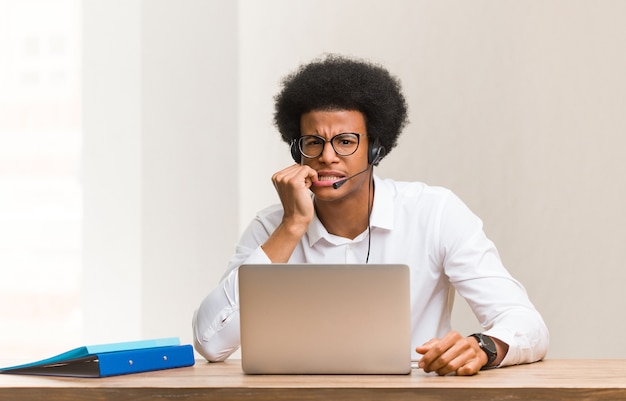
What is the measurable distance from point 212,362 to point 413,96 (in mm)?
1883

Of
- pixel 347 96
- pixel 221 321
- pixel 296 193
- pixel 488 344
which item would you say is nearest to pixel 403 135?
pixel 347 96

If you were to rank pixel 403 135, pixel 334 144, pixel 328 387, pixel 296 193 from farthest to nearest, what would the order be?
pixel 403 135 → pixel 334 144 → pixel 296 193 → pixel 328 387

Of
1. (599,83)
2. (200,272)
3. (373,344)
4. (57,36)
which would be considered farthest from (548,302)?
(57,36)

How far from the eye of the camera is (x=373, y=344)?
149cm

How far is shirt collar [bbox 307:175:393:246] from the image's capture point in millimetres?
2225

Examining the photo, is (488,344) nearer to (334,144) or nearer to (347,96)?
(334,144)

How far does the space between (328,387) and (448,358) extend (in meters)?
0.27

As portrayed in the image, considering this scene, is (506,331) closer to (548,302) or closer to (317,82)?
(317,82)

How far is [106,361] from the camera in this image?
1525 millimetres

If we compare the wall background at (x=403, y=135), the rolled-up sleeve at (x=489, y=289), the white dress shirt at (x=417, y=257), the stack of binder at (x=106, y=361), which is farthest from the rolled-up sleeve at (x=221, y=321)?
the wall background at (x=403, y=135)

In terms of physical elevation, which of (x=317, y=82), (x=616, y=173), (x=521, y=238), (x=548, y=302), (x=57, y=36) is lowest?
(x=548, y=302)

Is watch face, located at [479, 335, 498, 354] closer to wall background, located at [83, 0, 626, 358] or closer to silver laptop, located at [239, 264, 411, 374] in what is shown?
silver laptop, located at [239, 264, 411, 374]

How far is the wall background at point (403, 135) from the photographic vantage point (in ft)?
11.0

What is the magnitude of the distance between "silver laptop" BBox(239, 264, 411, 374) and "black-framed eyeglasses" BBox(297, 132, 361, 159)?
2.37ft
